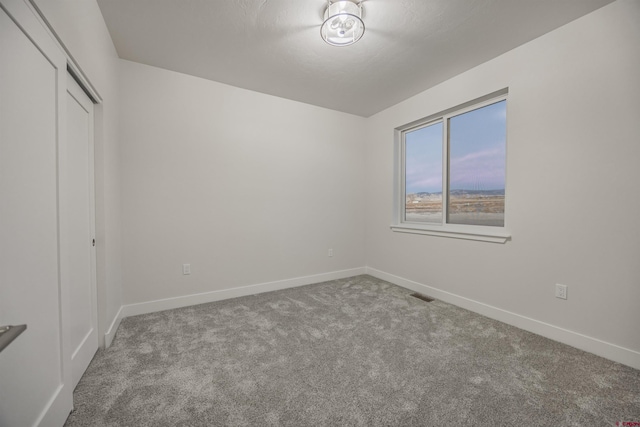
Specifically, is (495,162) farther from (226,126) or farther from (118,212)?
(118,212)

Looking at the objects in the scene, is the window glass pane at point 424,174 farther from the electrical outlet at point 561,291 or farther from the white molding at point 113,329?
the white molding at point 113,329

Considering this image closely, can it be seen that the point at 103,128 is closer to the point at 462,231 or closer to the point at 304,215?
the point at 304,215

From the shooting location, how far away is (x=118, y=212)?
241 cm

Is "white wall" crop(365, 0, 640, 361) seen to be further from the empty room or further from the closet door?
the closet door

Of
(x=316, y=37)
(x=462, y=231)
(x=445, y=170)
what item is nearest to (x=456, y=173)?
(x=445, y=170)

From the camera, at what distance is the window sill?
2467 mm

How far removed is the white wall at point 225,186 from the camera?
2.59m

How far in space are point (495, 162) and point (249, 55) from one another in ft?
8.94

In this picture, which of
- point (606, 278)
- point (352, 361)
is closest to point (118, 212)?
point (352, 361)

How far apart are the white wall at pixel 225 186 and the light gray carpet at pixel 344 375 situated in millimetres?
729

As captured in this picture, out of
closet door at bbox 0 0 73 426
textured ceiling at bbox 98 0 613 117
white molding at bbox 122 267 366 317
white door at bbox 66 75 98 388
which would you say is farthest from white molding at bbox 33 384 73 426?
textured ceiling at bbox 98 0 613 117

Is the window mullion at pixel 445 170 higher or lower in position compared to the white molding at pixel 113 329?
higher

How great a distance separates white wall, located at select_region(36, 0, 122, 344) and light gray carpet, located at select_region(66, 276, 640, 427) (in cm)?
43

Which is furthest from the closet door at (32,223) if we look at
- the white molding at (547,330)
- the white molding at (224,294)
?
the white molding at (547,330)
